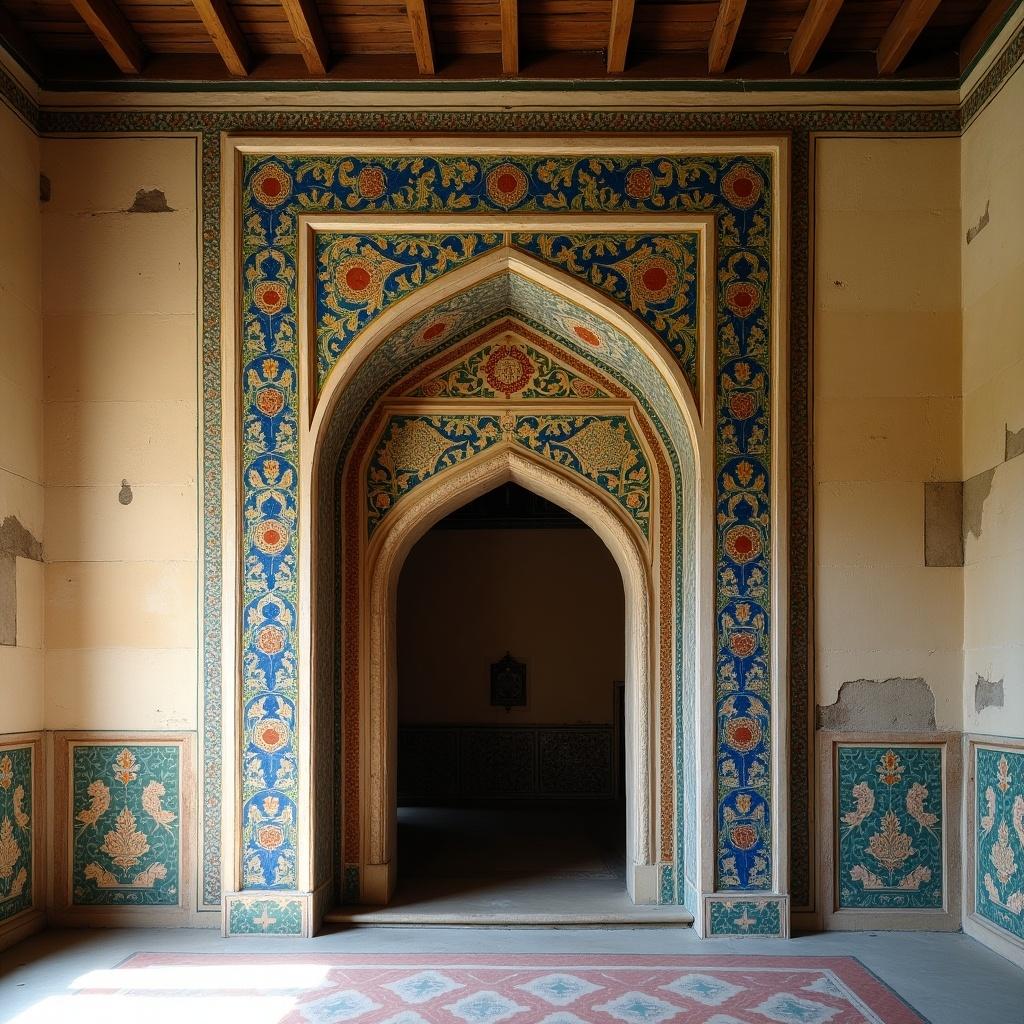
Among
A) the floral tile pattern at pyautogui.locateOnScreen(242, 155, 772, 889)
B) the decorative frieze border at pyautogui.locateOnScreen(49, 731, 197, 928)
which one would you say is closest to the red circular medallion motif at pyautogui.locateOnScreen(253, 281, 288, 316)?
the floral tile pattern at pyautogui.locateOnScreen(242, 155, 772, 889)

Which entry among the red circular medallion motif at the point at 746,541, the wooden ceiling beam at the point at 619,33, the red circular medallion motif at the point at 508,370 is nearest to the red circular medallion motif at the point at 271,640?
the red circular medallion motif at the point at 508,370

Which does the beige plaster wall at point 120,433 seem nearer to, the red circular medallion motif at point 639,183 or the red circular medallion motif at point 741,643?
the red circular medallion motif at point 639,183

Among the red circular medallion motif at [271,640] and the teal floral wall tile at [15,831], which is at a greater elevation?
the red circular medallion motif at [271,640]

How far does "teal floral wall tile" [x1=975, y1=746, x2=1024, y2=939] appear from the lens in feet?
13.5

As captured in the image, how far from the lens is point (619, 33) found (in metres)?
4.46

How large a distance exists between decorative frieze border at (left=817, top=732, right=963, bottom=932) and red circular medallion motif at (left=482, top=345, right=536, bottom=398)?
1999 mm

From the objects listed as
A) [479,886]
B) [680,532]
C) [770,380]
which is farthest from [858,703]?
[479,886]

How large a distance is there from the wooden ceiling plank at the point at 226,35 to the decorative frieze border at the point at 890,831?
3.64 metres

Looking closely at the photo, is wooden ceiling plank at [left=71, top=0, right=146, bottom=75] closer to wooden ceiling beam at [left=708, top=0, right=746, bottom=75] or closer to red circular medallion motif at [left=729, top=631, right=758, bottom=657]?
Result: wooden ceiling beam at [left=708, top=0, right=746, bottom=75]

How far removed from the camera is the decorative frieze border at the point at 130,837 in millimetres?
4652

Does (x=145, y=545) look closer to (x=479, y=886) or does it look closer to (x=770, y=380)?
(x=479, y=886)

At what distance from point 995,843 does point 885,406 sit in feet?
5.72

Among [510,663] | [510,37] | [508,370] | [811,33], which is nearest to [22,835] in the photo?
[508,370]

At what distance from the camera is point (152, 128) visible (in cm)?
477
